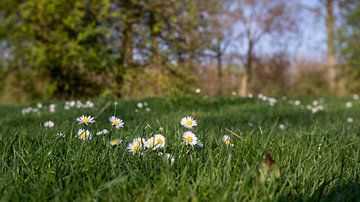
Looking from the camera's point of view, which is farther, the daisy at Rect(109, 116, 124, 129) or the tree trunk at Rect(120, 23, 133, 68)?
the tree trunk at Rect(120, 23, 133, 68)

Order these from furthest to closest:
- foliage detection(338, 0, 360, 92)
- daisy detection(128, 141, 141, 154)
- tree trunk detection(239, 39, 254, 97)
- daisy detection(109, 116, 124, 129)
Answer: tree trunk detection(239, 39, 254, 97), foliage detection(338, 0, 360, 92), daisy detection(109, 116, 124, 129), daisy detection(128, 141, 141, 154)

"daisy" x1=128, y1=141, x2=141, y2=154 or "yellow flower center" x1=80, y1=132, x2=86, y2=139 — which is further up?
"yellow flower center" x1=80, y1=132, x2=86, y2=139

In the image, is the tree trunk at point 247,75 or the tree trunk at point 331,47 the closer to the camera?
the tree trunk at point 331,47

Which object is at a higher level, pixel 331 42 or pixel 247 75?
pixel 331 42

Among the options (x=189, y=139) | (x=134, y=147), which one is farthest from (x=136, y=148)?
(x=189, y=139)

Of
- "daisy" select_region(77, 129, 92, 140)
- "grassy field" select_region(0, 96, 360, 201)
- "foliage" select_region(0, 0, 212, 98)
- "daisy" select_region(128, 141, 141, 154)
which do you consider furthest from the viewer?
"foliage" select_region(0, 0, 212, 98)

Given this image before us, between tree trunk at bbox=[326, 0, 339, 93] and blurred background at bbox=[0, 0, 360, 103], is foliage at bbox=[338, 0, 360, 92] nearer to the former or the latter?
tree trunk at bbox=[326, 0, 339, 93]

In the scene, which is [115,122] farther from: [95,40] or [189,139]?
[95,40]

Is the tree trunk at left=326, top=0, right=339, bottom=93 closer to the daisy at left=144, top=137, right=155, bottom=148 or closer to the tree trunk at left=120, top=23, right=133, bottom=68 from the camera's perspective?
the tree trunk at left=120, top=23, right=133, bottom=68

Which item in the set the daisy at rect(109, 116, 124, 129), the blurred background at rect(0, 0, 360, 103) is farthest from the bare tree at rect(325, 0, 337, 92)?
the daisy at rect(109, 116, 124, 129)

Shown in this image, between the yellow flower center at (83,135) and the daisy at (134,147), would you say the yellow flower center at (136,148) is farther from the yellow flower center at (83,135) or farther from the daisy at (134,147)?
the yellow flower center at (83,135)

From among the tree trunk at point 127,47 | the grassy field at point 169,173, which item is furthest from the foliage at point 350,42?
the grassy field at point 169,173

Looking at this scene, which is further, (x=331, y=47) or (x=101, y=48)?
(x=331, y=47)

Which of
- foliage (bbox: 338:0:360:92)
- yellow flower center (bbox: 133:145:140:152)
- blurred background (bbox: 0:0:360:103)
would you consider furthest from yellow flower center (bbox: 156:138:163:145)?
foliage (bbox: 338:0:360:92)
